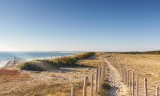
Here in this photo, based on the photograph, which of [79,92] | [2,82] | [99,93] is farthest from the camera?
[2,82]

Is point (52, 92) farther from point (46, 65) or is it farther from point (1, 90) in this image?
point (46, 65)

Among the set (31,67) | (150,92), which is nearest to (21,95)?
(150,92)

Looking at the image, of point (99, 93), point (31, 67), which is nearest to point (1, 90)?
point (99, 93)

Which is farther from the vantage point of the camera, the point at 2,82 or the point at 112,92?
the point at 2,82

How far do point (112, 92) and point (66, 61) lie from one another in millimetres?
26911

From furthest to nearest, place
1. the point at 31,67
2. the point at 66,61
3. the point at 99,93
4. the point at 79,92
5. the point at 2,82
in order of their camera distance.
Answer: the point at 66,61
the point at 31,67
the point at 2,82
the point at 79,92
the point at 99,93

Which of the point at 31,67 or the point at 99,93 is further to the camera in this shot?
the point at 31,67

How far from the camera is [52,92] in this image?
63.4 ft

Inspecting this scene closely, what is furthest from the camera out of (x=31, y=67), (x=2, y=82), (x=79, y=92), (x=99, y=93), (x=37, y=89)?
(x=31, y=67)

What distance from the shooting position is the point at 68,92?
1925 cm

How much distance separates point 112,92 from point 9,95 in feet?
24.9

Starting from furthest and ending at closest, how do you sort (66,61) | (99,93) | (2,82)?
(66,61) < (2,82) < (99,93)

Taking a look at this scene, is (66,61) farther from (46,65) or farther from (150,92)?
(150,92)

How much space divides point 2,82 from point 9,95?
22.0 ft
